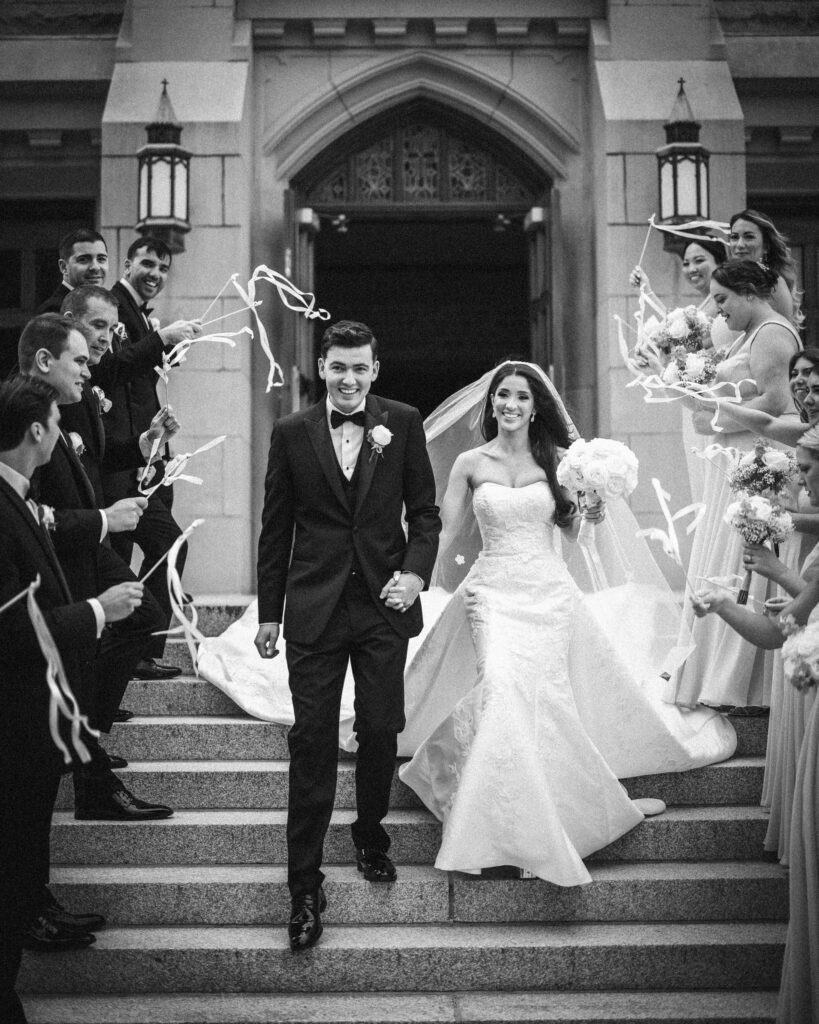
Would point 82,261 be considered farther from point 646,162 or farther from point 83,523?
point 646,162

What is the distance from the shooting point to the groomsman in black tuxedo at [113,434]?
15.6 ft

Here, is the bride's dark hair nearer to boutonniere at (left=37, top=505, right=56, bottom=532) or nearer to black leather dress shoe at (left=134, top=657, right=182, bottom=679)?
black leather dress shoe at (left=134, top=657, right=182, bottom=679)

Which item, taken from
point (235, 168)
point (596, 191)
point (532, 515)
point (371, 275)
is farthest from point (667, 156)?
point (371, 275)

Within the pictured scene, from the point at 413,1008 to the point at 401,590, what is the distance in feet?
4.60

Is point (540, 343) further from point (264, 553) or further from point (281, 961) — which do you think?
point (281, 961)

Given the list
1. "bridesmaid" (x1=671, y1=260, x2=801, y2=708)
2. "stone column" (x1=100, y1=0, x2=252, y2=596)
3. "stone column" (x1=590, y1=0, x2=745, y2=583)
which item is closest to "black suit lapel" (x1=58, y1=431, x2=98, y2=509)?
"bridesmaid" (x1=671, y1=260, x2=801, y2=708)

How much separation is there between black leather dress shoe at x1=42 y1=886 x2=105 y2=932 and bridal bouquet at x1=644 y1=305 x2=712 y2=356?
3.20 metres

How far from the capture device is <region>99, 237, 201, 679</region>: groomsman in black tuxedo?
17.8 feet

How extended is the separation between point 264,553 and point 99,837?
1391mm

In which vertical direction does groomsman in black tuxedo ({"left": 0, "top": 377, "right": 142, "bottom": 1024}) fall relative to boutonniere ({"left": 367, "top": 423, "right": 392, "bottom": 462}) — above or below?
below

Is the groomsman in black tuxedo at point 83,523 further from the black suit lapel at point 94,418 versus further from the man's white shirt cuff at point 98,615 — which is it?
the man's white shirt cuff at point 98,615

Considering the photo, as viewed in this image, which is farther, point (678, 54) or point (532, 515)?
point (678, 54)

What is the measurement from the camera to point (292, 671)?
4352 millimetres

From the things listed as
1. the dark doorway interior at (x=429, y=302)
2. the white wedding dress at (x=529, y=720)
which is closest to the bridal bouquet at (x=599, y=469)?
the white wedding dress at (x=529, y=720)
